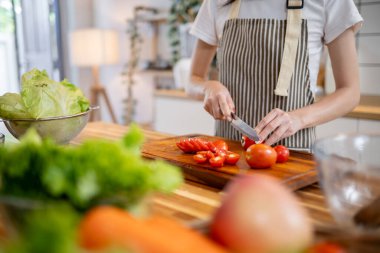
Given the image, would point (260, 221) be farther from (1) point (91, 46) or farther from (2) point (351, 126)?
(1) point (91, 46)

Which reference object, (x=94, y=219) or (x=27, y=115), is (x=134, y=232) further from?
(x=27, y=115)

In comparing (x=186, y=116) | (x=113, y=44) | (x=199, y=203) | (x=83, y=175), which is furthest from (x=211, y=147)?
(x=113, y=44)

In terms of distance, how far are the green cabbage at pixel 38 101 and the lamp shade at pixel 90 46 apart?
9.95 feet

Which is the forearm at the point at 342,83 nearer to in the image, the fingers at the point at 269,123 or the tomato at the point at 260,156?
the fingers at the point at 269,123

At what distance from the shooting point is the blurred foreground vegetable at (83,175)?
0.47m

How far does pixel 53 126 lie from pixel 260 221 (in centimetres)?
83

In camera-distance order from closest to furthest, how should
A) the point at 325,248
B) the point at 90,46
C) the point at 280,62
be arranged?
the point at 325,248
the point at 280,62
the point at 90,46

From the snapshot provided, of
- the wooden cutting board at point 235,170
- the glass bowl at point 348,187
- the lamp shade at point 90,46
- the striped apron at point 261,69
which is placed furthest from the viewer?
the lamp shade at point 90,46

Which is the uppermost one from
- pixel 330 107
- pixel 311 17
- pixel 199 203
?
pixel 311 17

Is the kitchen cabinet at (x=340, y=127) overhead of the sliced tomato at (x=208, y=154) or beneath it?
beneath

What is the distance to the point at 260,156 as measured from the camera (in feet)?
3.19

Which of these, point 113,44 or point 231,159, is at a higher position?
point 113,44

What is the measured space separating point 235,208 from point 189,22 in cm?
346

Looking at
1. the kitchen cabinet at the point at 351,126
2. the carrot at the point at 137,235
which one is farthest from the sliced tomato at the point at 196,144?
the kitchen cabinet at the point at 351,126
